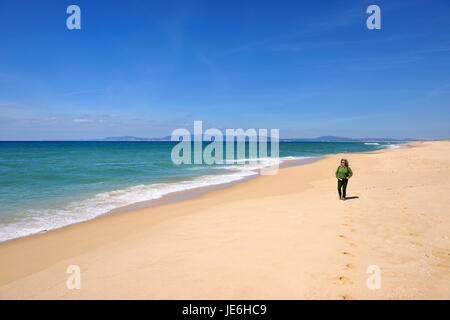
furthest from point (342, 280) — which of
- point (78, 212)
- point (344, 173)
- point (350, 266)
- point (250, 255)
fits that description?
point (78, 212)

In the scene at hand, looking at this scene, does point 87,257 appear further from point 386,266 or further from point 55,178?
point 55,178

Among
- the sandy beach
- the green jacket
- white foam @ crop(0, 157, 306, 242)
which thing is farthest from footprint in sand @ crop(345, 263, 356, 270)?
white foam @ crop(0, 157, 306, 242)

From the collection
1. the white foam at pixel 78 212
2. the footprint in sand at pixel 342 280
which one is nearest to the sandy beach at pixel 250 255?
the footprint in sand at pixel 342 280

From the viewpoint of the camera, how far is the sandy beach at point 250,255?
11.4 feet

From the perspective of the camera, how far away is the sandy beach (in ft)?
11.4

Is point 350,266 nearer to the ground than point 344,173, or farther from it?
nearer to the ground

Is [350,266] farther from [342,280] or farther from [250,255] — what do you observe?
[250,255]

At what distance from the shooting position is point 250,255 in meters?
4.50

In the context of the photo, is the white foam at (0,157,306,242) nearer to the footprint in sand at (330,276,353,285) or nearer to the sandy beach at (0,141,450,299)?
the sandy beach at (0,141,450,299)

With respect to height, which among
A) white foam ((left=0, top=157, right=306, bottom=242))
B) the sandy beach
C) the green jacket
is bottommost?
white foam ((left=0, top=157, right=306, bottom=242))

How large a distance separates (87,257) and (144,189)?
9.22 meters
